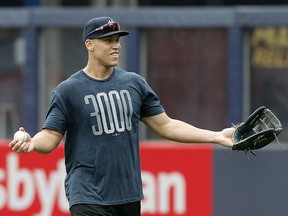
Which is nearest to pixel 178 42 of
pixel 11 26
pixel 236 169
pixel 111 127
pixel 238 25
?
pixel 238 25

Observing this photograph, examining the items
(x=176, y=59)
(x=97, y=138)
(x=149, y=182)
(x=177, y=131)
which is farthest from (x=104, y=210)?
(x=176, y=59)

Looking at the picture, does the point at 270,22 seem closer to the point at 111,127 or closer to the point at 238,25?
the point at 238,25

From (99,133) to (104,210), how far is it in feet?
1.54

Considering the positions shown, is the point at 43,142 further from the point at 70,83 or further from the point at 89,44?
the point at 89,44

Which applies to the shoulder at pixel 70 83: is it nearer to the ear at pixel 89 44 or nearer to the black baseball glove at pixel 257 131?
the ear at pixel 89 44

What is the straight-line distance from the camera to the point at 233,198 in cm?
927

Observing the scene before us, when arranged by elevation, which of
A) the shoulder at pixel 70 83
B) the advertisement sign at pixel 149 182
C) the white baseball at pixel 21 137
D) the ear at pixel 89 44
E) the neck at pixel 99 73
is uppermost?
the ear at pixel 89 44

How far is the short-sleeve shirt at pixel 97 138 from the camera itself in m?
6.37

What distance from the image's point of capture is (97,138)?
20.9 ft

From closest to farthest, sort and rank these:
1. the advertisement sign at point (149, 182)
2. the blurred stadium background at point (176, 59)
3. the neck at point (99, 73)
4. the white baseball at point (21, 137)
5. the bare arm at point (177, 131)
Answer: the white baseball at point (21, 137)
the neck at point (99, 73)
the bare arm at point (177, 131)
the advertisement sign at point (149, 182)
the blurred stadium background at point (176, 59)

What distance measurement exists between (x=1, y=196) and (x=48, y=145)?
3.33 meters

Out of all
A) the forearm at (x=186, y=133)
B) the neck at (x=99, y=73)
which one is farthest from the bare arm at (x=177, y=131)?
the neck at (x=99, y=73)

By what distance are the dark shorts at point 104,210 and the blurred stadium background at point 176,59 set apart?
181 inches

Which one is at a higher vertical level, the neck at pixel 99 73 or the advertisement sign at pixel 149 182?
the neck at pixel 99 73
